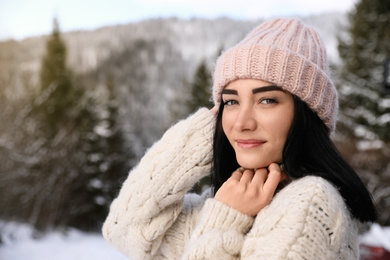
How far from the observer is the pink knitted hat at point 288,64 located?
1.45 meters

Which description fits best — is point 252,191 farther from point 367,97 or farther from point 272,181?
point 367,97

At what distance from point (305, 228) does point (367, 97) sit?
1465 cm

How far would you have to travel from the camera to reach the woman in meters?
1.23

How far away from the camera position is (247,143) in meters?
1.49

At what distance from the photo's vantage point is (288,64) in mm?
1465

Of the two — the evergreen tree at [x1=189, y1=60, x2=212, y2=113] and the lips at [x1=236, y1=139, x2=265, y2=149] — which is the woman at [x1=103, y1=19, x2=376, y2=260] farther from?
the evergreen tree at [x1=189, y1=60, x2=212, y2=113]

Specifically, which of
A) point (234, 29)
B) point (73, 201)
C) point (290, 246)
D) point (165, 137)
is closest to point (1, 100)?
point (73, 201)

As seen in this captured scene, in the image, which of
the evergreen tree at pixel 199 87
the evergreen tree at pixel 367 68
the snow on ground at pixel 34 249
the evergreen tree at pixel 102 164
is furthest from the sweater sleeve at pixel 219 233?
the evergreen tree at pixel 102 164

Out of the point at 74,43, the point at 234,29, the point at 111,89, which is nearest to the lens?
the point at 111,89

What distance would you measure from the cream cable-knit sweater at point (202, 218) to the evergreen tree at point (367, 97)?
36.5 feet

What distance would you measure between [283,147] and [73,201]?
19.0m

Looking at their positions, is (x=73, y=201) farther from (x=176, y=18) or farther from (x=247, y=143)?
(x=176, y=18)

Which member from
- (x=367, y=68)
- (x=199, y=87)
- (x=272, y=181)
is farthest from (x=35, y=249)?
(x=367, y=68)

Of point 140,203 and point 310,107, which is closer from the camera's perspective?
point 310,107
